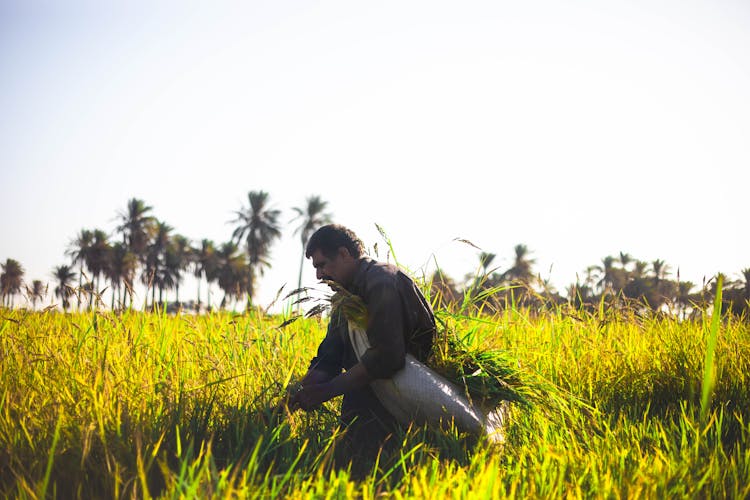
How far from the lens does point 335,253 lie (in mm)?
3363

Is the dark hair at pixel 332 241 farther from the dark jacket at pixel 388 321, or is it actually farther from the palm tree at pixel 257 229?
the palm tree at pixel 257 229

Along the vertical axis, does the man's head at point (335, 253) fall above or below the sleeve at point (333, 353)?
above

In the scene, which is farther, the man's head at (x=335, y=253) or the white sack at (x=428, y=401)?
the man's head at (x=335, y=253)

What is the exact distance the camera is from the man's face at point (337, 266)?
337 centimetres

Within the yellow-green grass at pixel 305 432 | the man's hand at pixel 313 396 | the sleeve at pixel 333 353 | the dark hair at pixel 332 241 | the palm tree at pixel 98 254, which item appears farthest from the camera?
the palm tree at pixel 98 254

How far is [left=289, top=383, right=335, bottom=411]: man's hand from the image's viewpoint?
120 inches

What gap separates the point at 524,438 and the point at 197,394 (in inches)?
73.5

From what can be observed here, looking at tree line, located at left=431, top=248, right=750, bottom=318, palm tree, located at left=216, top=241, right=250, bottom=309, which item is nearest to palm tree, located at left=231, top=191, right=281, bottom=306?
palm tree, located at left=216, top=241, right=250, bottom=309

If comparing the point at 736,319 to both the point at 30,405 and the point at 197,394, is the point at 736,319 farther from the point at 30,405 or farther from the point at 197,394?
the point at 30,405

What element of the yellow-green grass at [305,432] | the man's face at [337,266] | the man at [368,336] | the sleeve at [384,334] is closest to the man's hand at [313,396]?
the man at [368,336]

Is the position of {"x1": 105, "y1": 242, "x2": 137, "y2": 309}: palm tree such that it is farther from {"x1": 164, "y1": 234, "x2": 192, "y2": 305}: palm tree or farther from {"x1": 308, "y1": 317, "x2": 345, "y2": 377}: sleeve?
{"x1": 308, "y1": 317, "x2": 345, "y2": 377}: sleeve

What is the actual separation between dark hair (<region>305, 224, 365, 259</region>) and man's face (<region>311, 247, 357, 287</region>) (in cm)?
2

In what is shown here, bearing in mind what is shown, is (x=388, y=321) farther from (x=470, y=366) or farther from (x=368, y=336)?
(x=470, y=366)

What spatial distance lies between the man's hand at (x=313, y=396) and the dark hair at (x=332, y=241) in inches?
31.3
